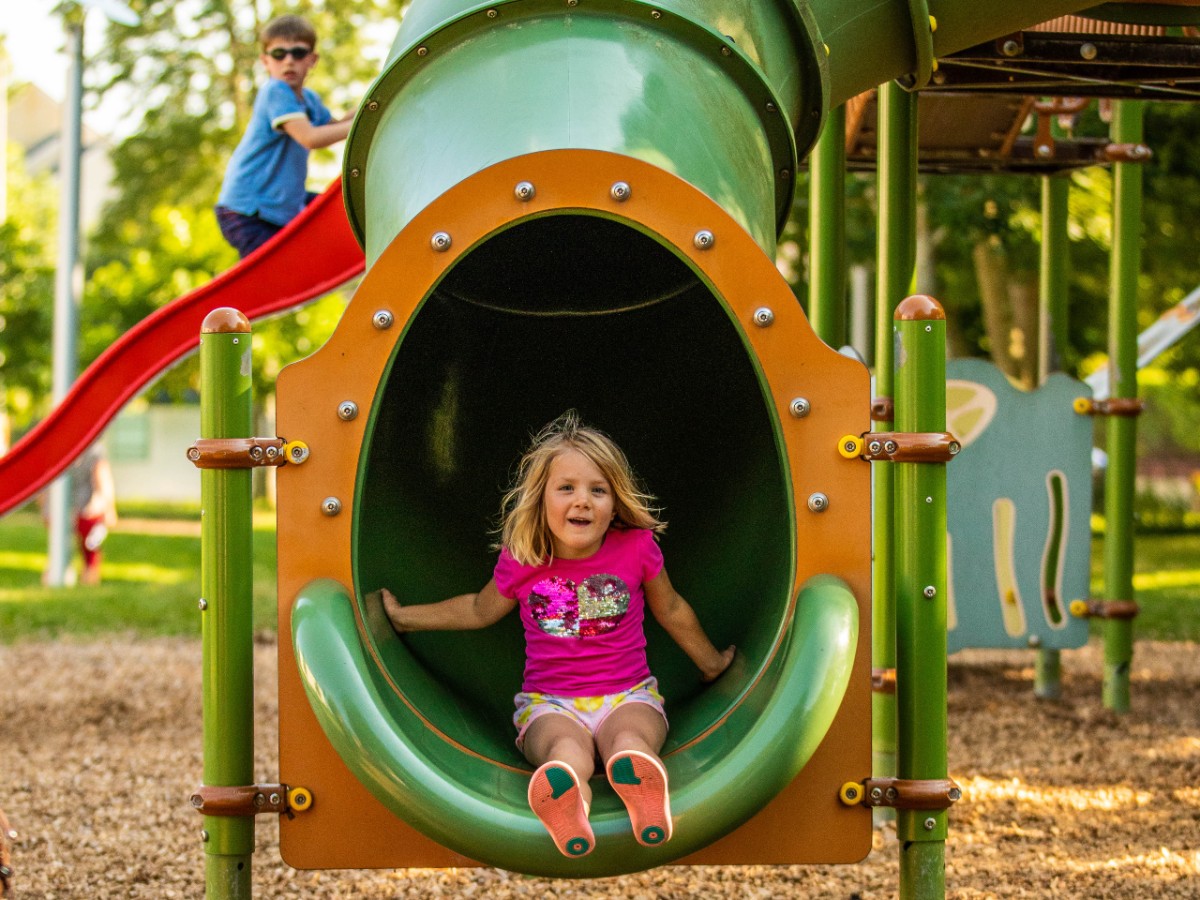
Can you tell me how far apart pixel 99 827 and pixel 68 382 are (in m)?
7.23

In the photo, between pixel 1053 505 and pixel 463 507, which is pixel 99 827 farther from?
pixel 1053 505

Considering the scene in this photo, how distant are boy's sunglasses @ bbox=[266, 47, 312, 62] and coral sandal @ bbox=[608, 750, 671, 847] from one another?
3.66 m

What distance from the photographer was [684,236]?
265 centimetres

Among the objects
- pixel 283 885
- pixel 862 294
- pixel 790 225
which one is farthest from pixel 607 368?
pixel 862 294

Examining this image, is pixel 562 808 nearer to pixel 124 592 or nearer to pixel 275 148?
pixel 275 148

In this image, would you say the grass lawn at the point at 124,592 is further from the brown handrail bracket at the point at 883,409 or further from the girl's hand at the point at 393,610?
the girl's hand at the point at 393,610

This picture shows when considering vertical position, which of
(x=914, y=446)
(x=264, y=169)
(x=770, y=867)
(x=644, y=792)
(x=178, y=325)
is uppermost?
(x=264, y=169)

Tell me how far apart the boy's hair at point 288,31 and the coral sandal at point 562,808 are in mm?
3657

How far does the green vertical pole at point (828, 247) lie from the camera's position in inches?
186

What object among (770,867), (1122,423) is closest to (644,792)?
(770,867)

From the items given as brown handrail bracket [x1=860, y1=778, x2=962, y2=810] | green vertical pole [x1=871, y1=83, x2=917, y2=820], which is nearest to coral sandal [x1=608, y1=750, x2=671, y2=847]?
brown handrail bracket [x1=860, y1=778, x2=962, y2=810]

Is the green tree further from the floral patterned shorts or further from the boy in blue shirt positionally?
the floral patterned shorts

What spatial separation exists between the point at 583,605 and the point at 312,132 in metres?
2.67

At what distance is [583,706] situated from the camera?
3186 millimetres
